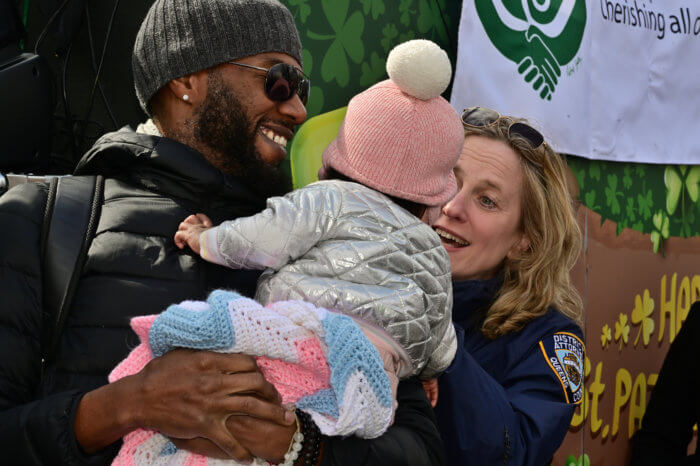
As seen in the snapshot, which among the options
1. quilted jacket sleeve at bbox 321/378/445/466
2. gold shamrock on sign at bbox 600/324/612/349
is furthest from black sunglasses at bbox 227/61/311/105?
gold shamrock on sign at bbox 600/324/612/349

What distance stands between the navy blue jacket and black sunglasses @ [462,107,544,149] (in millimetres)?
632

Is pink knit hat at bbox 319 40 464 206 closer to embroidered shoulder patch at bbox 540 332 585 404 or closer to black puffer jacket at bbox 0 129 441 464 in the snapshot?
black puffer jacket at bbox 0 129 441 464

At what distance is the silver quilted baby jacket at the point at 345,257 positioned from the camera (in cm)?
189

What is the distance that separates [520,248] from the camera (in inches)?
130

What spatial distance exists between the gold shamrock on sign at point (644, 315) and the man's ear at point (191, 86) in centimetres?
415

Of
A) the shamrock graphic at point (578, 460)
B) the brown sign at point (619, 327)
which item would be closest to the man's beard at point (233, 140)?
the brown sign at point (619, 327)

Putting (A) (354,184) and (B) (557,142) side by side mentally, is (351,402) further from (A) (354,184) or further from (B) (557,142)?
(B) (557,142)

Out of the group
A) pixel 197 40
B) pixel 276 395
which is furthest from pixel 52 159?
pixel 276 395

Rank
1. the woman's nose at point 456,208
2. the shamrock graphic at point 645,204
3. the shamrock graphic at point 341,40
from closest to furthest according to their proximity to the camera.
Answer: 1. the woman's nose at point 456,208
2. the shamrock graphic at point 341,40
3. the shamrock graphic at point 645,204

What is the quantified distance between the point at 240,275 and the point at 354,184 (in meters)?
0.40

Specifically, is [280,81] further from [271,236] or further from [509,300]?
[509,300]

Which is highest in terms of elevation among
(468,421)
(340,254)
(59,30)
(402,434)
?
(59,30)

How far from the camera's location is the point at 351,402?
1709 mm

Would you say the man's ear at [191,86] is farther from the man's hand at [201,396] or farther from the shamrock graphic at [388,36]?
the shamrock graphic at [388,36]
